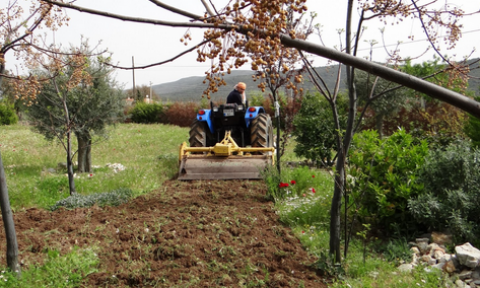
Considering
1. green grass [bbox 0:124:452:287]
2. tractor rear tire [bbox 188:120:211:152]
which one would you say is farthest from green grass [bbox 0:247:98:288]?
tractor rear tire [bbox 188:120:211:152]

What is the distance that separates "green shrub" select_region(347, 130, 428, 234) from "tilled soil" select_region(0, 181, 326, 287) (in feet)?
2.97

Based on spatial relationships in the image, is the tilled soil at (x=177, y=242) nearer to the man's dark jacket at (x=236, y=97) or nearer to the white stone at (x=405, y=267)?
the white stone at (x=405, y=267)

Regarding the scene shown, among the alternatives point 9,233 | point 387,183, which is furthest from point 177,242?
point 387,183

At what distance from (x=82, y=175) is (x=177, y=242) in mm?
4400

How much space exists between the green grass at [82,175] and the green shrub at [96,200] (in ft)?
0.84

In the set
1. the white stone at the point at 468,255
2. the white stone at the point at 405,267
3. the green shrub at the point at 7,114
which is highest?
the green shrub at the point at 7,114

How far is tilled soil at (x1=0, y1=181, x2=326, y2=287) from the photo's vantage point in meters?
3.18

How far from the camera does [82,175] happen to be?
24.5 ft

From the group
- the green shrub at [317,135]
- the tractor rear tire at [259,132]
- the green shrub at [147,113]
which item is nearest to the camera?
the tractor rear tire at [259,132]

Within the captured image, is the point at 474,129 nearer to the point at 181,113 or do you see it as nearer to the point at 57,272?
the point at 57,272

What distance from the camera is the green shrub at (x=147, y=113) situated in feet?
69.3

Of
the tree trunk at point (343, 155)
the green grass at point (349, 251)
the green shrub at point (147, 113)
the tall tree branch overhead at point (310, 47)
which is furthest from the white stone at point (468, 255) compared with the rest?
the green shrub at point (147, 113)

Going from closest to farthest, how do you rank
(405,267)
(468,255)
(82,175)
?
(468,255), (405,267), (82,175)

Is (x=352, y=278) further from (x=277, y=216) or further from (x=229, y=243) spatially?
(x=277, y=216)
